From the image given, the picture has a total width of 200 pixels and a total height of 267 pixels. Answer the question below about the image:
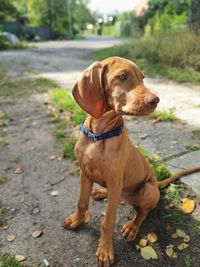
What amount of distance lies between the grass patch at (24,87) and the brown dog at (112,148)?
4.77 meters

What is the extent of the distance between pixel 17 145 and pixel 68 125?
906 mm

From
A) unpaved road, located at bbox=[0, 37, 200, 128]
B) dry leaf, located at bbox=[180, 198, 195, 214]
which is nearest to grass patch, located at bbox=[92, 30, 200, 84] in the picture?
unpaved road, located at bbox=[0, 37, 200, 128]

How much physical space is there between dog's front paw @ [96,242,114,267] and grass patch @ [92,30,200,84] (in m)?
5.68

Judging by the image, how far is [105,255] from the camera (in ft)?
8.13

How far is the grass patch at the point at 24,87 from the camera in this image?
7164 mm

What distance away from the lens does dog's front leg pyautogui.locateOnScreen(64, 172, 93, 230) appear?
8.91 ft

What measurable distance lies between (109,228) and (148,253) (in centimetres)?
39

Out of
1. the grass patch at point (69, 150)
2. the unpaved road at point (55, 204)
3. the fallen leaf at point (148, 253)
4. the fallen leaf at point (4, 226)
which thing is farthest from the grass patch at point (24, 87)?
the fallen leaf at point (148, 253)

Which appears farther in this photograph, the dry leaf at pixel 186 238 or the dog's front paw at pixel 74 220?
the dog's front paw at pixel 74 220

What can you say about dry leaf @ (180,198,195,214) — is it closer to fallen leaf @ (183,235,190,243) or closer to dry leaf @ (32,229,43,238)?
fallen leaf @ (183,235,190,243)

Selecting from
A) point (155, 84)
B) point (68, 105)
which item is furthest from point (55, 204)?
point (155, 84)

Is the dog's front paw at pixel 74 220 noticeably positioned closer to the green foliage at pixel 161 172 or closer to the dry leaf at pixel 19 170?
the green foliage at pixel 161 172

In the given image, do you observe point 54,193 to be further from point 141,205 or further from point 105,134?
point 105,134

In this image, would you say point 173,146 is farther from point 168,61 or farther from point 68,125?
point 168,61
